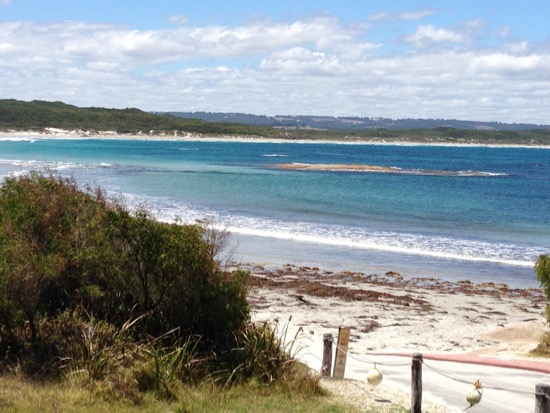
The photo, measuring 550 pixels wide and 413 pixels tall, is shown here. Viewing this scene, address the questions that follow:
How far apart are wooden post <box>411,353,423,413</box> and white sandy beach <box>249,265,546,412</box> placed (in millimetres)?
1680

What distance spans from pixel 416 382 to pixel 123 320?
4.90 metres

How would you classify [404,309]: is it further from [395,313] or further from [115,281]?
[115,281]

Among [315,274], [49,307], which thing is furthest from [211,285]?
[315,274]

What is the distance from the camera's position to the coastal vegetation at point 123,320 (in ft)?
37.2

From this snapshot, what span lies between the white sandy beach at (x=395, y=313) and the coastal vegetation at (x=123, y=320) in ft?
5.79

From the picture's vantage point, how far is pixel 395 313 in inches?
829

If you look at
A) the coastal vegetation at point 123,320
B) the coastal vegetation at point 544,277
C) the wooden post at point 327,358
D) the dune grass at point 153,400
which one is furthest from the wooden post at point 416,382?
the coastal vegetation at point 544,277

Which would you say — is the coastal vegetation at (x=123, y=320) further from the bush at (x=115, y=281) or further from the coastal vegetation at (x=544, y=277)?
the coastal vegetation at (x=544, y=277)

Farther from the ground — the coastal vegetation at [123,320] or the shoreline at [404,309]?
the coastal vegetation at [123,320]

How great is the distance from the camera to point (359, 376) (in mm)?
13930

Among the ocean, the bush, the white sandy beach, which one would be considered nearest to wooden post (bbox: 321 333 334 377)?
the white sandy beach

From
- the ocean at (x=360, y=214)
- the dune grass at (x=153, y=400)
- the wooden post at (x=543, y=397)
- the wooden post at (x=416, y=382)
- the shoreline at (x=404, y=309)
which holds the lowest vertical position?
the shoreline at (x=404, y=309)

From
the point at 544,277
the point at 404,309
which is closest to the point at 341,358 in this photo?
the point at 544,277

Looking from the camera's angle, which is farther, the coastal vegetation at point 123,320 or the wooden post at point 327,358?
the wooden post at point 327,358
